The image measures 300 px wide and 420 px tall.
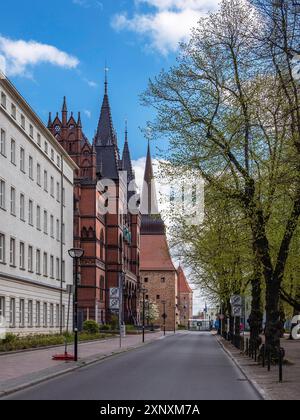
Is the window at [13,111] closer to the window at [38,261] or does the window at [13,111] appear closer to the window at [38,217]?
the window at [38,217]

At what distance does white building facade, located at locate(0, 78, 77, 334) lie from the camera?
50188 mm

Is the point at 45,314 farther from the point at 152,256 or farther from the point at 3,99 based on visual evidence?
the point at 152,256

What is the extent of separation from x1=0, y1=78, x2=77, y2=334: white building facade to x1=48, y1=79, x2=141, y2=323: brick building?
1601cm

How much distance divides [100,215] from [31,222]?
1550 inches

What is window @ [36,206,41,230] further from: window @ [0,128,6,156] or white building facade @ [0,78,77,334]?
window @ [0,128,6,156]

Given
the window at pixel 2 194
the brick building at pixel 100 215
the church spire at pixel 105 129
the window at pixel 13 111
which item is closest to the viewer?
the window at pixel 2 194

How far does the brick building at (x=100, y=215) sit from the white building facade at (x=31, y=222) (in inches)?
630

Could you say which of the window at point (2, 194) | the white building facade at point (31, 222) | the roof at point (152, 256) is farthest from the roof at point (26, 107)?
the roof at point (152, 256)

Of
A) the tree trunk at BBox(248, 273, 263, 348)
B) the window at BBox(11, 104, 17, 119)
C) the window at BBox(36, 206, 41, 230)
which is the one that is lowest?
the tree trunk at BBox(248, 273, 263, 348)

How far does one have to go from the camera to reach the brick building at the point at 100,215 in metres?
92.2

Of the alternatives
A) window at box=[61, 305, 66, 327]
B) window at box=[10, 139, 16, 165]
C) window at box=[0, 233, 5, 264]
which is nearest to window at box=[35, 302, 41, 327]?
window at box=[61, 305, 66, 327]

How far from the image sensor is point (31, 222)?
5803 cm

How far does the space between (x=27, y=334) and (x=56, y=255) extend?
14.3m

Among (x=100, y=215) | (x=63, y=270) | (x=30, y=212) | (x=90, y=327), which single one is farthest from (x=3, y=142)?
(x=100, y=215)
